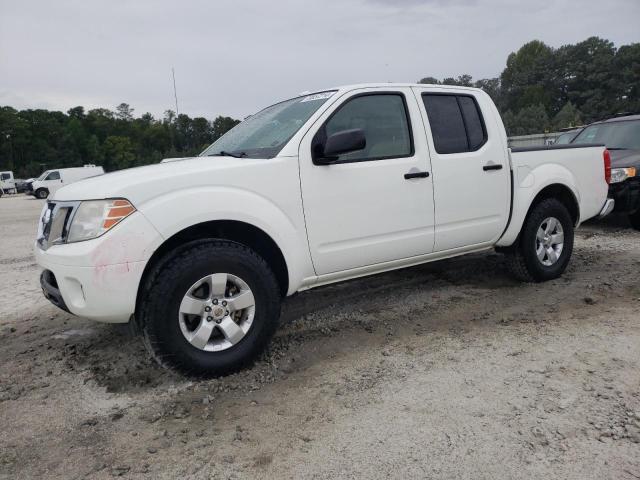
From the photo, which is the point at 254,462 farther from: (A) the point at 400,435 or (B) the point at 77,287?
(B) the point at 77,287

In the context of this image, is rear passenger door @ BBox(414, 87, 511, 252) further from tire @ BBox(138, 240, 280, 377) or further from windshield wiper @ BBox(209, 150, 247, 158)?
tire @ BBox(138, 240, 280, 377)

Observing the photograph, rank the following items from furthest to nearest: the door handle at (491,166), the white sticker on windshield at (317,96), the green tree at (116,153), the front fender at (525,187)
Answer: the green tree at (116,153)
the front fender at (525,187)
the door handle at (491,166)
the white sticker on windshield at (317,96)

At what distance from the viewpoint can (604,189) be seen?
5.12 m

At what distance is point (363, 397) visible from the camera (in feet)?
8.94

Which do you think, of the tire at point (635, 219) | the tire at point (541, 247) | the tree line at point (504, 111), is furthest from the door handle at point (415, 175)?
the tree line at point (504, 111)

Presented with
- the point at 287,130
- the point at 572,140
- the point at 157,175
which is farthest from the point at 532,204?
the point at 572,140

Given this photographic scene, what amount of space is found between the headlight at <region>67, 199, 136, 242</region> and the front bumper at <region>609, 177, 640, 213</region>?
6724 mm

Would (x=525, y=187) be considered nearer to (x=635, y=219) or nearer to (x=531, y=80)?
(x=635, y=219)

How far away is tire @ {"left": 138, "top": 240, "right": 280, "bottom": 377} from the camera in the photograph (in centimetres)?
279

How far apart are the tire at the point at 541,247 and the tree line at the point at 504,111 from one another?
5825 centimetres

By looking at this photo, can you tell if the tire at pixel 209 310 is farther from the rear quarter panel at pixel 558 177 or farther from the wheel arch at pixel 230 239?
the rear quarter panel at pixel 558 177

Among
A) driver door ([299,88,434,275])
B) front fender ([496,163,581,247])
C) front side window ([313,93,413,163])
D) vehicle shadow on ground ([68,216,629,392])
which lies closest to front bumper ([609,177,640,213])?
vehicle shadow on ground ([68,216,629,392])

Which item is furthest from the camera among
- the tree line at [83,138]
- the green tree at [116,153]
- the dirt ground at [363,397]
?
the green tree at [116,153]

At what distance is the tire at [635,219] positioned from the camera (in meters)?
7.29
